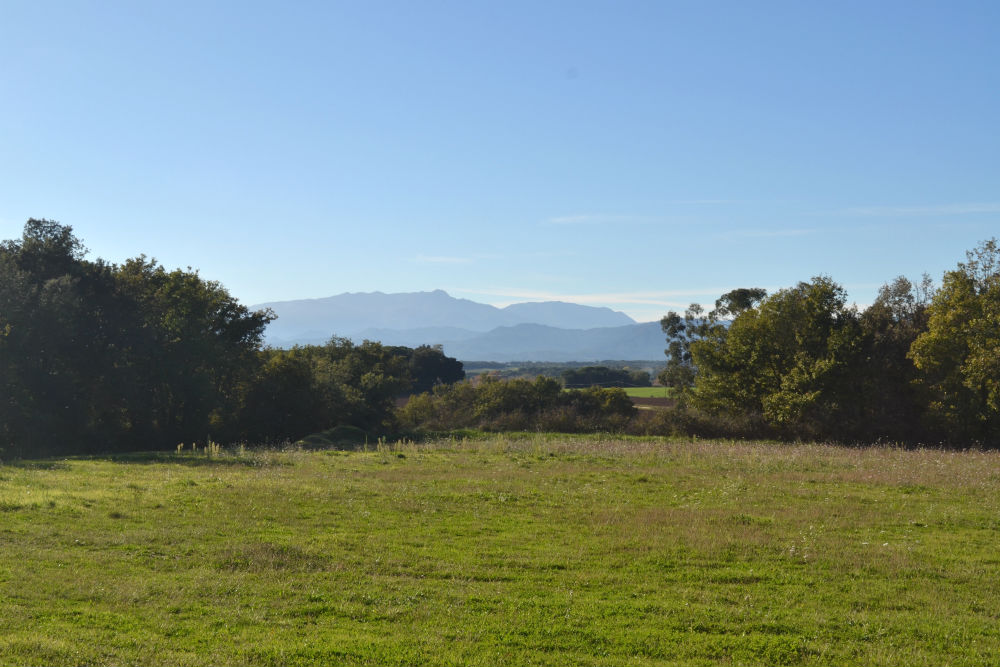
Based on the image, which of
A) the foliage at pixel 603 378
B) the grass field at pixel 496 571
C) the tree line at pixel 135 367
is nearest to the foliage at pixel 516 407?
the tree line at pixel 135 367

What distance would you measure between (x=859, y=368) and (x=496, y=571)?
40111 millimetres

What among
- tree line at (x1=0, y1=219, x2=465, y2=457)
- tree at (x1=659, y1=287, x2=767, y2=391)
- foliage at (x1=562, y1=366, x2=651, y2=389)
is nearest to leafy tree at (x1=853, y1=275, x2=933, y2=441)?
tree at (x1=659, y1=287, x2=767, y2=391)

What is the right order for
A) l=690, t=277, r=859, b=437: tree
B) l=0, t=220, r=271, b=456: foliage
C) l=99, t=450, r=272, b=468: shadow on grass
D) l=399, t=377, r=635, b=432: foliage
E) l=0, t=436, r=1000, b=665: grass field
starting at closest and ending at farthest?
1. l=0, t=436, r=1000, b=665: grass field
2. l=99, t=450, r=272, b=468: shadow on grass
3. l=0, t=220, r=271, b=456: foliage
4. l=690, t=277, r=859, b=437: tree
5. l=399, t=377, r=635, b=432: foliage

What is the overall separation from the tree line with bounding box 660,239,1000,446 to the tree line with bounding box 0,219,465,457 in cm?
2712

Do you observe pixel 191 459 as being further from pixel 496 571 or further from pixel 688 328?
pixel 688 328

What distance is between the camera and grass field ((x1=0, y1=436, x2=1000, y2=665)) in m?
9.00

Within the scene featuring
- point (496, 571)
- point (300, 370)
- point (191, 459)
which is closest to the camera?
point (496, 571)

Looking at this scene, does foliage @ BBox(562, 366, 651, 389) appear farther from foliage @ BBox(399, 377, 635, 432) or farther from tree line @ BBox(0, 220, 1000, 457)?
tree line @ BBox(0, 220, 1000, 457)

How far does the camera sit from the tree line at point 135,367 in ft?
126

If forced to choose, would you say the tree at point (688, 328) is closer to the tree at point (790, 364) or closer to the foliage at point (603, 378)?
the tree at point (790, 364)

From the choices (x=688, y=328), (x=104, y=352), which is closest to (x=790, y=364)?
(x=688, y=328)

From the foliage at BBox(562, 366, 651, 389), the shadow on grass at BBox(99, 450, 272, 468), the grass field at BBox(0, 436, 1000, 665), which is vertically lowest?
Answer: the shadow on grass at BBox(99, 450, 272, 468)

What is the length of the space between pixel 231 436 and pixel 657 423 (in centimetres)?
3079

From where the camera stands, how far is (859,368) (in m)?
45.1
